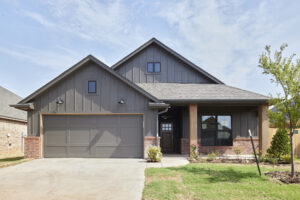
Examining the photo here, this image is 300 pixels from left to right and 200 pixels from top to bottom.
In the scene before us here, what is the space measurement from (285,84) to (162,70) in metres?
8.87

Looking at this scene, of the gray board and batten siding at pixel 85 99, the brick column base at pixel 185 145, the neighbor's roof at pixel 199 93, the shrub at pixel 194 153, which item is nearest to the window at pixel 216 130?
the brick column base at pixel 185 145

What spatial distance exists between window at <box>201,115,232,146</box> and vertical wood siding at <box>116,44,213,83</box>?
116 inches

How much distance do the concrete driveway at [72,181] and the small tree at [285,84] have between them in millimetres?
5383

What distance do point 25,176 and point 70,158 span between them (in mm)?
3927

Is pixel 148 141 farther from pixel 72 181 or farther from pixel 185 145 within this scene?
pixel 72 181

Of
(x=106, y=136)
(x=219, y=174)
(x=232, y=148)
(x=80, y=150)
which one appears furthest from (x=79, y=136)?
(x=232, y=148)

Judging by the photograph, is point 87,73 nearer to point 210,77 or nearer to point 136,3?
point 136,3

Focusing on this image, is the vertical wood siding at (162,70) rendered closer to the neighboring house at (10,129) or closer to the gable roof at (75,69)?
the gable roof at (75,69)

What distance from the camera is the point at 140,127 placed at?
12.0 metres

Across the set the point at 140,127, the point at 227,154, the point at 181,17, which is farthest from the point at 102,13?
the point at 227,154

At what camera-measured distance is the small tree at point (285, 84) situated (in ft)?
24.9

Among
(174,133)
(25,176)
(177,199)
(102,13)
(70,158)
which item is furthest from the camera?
(174,133)

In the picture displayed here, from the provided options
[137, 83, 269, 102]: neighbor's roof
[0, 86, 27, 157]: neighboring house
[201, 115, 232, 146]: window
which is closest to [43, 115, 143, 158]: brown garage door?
[137, 83, 269, 102]: neighbor's roof

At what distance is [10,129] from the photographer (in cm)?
1691
